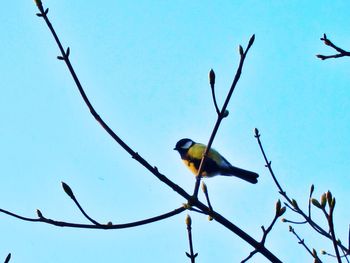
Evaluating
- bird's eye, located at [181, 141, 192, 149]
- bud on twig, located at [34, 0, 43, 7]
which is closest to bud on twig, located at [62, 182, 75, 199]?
bud on twig, located at [34, 0, 43, 7]

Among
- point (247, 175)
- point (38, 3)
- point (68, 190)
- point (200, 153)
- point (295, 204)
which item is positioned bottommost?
point (68, 190)

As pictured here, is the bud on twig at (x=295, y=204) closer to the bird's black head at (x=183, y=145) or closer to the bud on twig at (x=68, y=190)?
the bud on twig at (x=68, y=190)

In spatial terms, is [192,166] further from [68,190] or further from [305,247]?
[68,190]

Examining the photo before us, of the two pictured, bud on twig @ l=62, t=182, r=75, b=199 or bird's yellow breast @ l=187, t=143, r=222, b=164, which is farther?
bird's yellow breast @ l=187, t=143, r=222, b=164

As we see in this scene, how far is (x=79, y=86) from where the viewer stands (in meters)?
2.18

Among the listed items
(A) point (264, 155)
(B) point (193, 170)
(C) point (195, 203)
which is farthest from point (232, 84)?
(B) point (193, 170)

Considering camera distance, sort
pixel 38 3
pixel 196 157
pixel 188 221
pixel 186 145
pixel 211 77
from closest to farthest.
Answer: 1. pixel 38 3
2. pixel 211 77
3. pixel 188 221
4. pixel 196 157
5. pixel 186 145

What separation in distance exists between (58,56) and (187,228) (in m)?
1.15

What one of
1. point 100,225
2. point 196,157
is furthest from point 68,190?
point 196,157

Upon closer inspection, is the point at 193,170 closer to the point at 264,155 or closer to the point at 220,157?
the point at 220,157

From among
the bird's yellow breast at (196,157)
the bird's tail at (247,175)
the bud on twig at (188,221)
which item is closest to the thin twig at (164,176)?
the bud on twig at (188,221)

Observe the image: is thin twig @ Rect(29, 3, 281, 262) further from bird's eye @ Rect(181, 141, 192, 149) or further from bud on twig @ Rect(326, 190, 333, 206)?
bird's eye @ Rect(181, 141, 192, 149)

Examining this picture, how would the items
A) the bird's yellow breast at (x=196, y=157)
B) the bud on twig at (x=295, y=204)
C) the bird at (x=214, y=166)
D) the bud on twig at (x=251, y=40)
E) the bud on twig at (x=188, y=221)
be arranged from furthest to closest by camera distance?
the bird's yellow breast at (x=196, y=157) → the bird at (x=214, y=166) → the bud on twig at (x=295, y=204) → the bud on twig at (x=188, y=221) → the bud on twig at (x=251, y=40)

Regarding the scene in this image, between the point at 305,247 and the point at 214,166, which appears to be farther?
the point at 214,166
